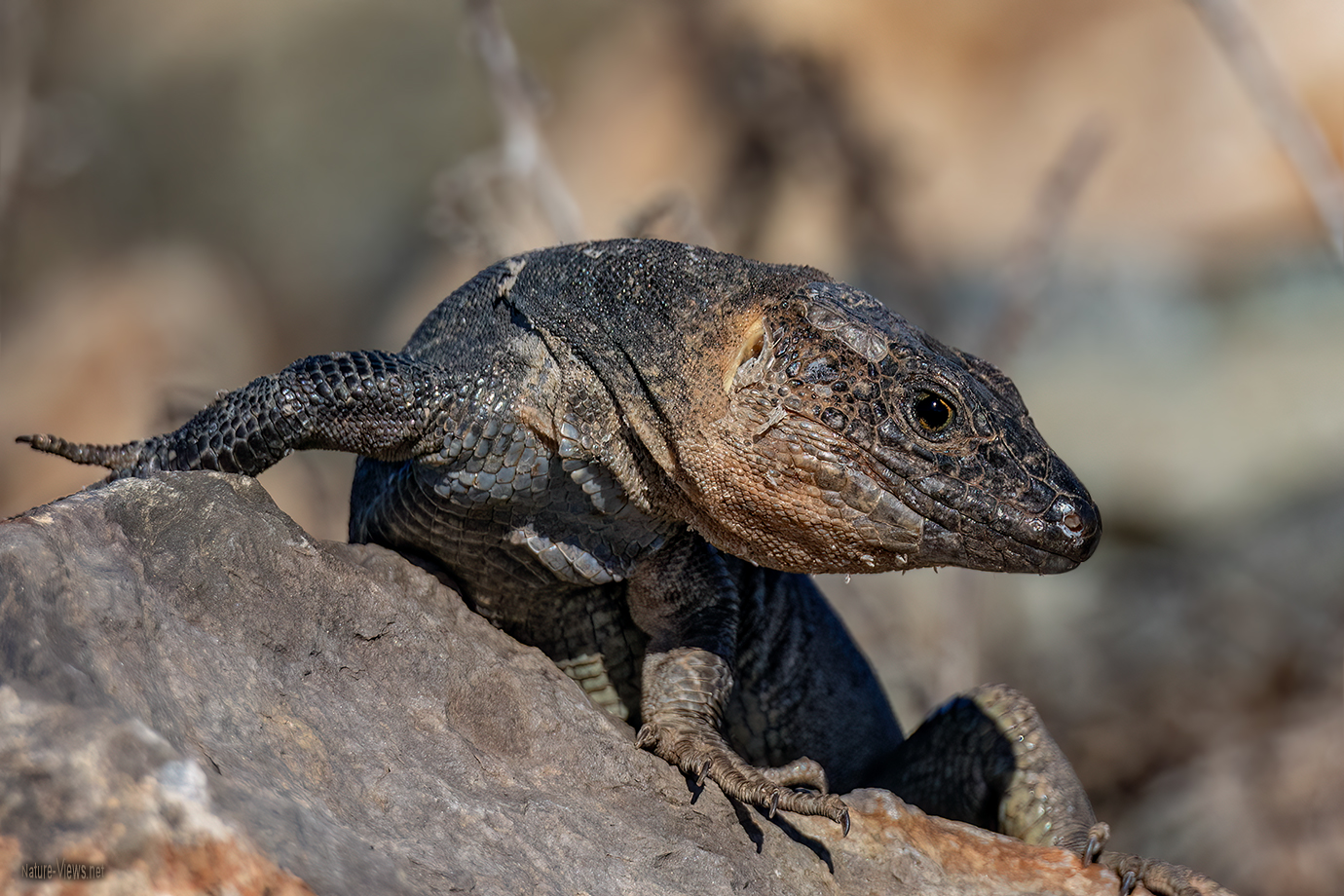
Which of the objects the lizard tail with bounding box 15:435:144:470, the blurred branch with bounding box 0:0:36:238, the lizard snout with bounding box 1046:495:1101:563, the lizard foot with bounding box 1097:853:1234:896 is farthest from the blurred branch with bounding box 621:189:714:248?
the blurred branch with bounding box 0:0:36:238

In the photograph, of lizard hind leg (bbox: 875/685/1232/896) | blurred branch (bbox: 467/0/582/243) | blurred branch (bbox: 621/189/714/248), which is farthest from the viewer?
blurred branch (bbox: 467/0/582/243)

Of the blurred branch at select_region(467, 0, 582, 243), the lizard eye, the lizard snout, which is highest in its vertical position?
the blurred branch at select_region(467, 0, 582, 243)

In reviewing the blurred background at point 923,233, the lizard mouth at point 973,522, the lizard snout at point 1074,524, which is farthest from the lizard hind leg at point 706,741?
the blurred background at point 923,233

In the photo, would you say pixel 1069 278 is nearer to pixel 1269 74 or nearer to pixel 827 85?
pixel 827 85

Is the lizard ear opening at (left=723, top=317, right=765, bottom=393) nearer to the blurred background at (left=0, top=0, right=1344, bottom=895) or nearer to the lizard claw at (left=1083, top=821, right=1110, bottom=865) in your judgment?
the lizard claw at (left=1083, top=821, right=1110, bottom=865)

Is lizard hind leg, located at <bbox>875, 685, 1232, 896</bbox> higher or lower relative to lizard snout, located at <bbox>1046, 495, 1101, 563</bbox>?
lower

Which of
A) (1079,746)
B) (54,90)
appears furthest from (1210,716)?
(54,90)

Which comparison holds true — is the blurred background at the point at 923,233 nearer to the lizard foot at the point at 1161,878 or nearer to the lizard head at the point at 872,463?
the lizard head at the point at 872,463
